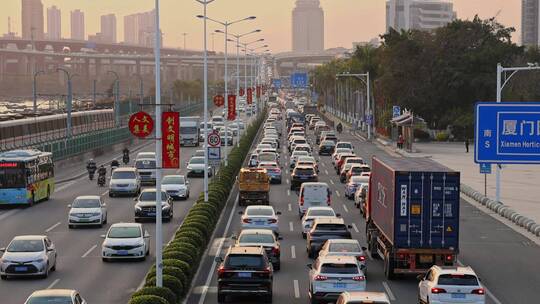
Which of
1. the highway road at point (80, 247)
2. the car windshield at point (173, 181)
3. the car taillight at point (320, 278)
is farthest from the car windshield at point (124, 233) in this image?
the car windshield at point (173, 181)

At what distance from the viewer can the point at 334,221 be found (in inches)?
1347

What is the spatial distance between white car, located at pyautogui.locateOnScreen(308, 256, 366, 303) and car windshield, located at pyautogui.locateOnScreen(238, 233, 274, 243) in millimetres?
5922

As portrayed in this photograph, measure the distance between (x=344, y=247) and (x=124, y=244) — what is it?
755 cm

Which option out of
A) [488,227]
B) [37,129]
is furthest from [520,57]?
[488,227]

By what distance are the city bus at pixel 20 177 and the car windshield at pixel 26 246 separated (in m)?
17.5

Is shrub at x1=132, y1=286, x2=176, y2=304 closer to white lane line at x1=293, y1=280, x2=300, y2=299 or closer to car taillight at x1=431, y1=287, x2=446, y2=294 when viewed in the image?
white lane line at x1=293, y1=280, x2=300, y2=299

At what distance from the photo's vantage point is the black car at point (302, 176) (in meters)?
58.8

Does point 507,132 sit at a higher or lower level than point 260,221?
higher

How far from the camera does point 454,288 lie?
23906 millimetres

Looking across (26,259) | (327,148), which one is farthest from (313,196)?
(327,148)

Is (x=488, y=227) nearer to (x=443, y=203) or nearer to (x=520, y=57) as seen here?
(x=443, y=203)

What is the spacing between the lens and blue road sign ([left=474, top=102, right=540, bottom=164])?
3300 cm

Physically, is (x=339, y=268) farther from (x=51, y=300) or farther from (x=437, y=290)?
(x=51, y=300)

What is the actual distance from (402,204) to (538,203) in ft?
85.8
